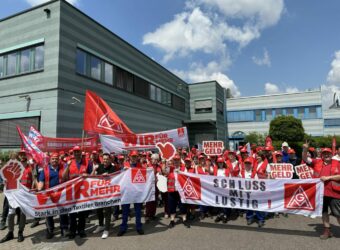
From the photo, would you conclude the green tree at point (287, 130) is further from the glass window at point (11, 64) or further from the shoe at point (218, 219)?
the glass window at point (11, 64)

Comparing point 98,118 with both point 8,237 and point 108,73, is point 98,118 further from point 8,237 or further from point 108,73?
point 108,73

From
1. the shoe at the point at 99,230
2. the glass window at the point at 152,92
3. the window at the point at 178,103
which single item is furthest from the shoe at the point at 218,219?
the window at the point at 178,103

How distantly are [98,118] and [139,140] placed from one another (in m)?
1.56

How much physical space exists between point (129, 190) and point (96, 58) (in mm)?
14703

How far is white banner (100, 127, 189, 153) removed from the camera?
833cm

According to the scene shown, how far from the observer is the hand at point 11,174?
6.15m

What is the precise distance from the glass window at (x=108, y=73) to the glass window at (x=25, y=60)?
5266mm

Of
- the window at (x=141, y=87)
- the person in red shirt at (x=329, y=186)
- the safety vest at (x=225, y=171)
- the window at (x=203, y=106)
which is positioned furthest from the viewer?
the window at (x=203, y=106)

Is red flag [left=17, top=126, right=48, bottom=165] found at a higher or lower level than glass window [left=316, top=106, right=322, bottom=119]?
A: lower

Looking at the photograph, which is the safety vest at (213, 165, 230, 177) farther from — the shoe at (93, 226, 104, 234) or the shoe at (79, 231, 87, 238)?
the shoe at (79, 231, 87, 238)

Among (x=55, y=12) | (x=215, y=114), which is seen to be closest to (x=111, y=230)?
(x=55, y=12)

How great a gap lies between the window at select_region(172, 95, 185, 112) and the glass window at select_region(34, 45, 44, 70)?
1919cm

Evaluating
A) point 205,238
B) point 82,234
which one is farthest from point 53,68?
point 205,238

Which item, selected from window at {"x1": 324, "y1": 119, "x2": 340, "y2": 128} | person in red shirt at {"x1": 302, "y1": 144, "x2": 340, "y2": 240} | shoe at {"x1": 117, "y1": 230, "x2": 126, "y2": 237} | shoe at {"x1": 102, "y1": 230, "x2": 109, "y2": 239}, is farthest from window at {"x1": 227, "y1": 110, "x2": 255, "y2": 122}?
shoe at {"x1": 102, "y1": 230, "x2": 109, "y2": 239}
